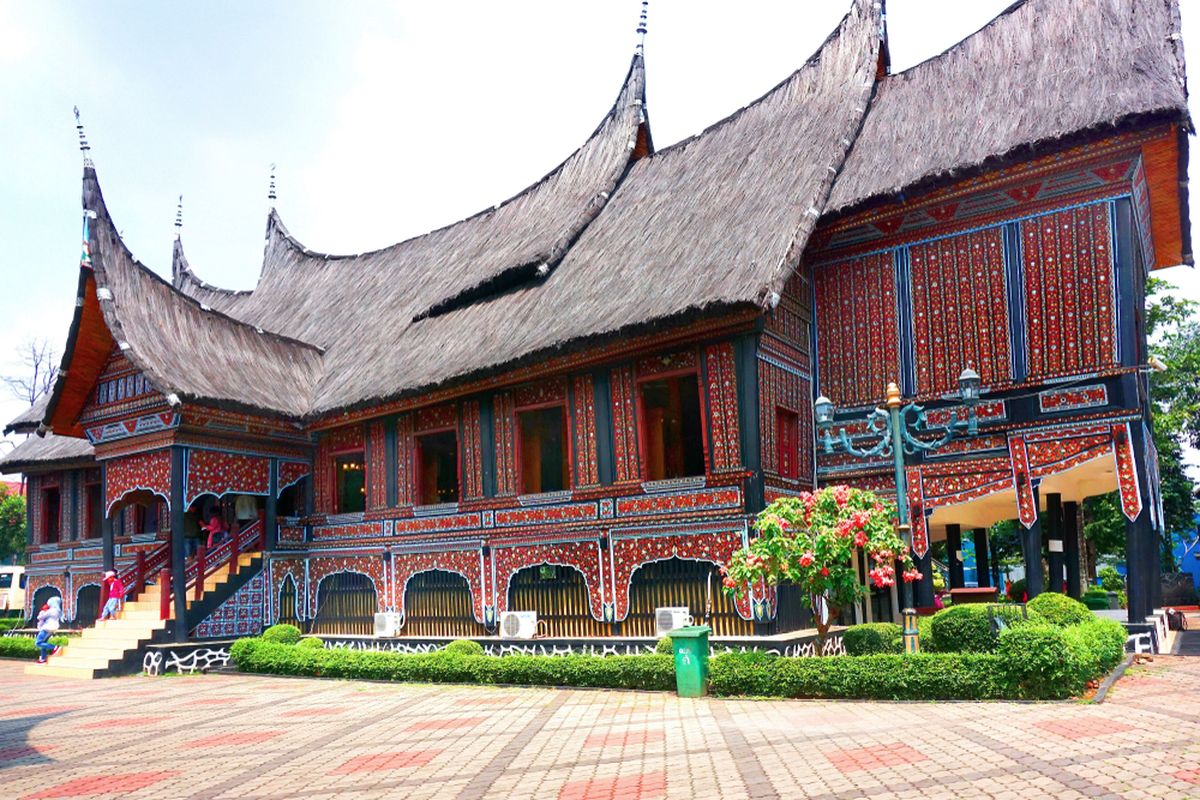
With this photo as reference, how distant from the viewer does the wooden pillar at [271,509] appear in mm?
20109

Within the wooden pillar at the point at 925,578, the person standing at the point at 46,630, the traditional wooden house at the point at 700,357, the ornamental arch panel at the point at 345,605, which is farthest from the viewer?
the person standing at the point at 46,630

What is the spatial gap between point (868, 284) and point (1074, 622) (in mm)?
6042

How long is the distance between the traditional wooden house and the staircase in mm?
217

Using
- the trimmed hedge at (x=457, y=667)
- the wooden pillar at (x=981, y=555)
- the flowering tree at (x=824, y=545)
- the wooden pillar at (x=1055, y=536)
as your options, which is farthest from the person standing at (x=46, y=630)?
the wooden pillar at (x=981, y=555)

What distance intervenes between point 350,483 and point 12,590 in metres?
20.0

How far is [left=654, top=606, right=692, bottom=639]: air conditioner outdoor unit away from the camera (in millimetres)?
14539

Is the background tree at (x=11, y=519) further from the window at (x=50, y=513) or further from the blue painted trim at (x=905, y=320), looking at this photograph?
the blue painted trim at (x=905, y=320)

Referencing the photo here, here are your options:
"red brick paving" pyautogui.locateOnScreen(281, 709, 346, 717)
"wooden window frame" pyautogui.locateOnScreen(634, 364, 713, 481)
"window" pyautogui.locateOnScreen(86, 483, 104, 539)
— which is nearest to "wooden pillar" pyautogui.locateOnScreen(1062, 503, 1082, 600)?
"wooden window frame" pyautogui.locateOnScreen(634, 364, 713, 481)

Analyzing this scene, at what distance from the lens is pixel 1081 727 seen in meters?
8.33

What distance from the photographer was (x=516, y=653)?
16.2 m

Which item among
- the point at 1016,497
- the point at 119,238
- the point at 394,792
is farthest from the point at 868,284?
the point at 119,238

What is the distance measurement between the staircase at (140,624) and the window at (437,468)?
361cm

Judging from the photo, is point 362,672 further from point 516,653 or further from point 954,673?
point 954,673

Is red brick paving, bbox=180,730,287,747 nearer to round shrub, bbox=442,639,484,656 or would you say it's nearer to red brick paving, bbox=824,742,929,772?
round shrub, bbox=442,639,484,656
